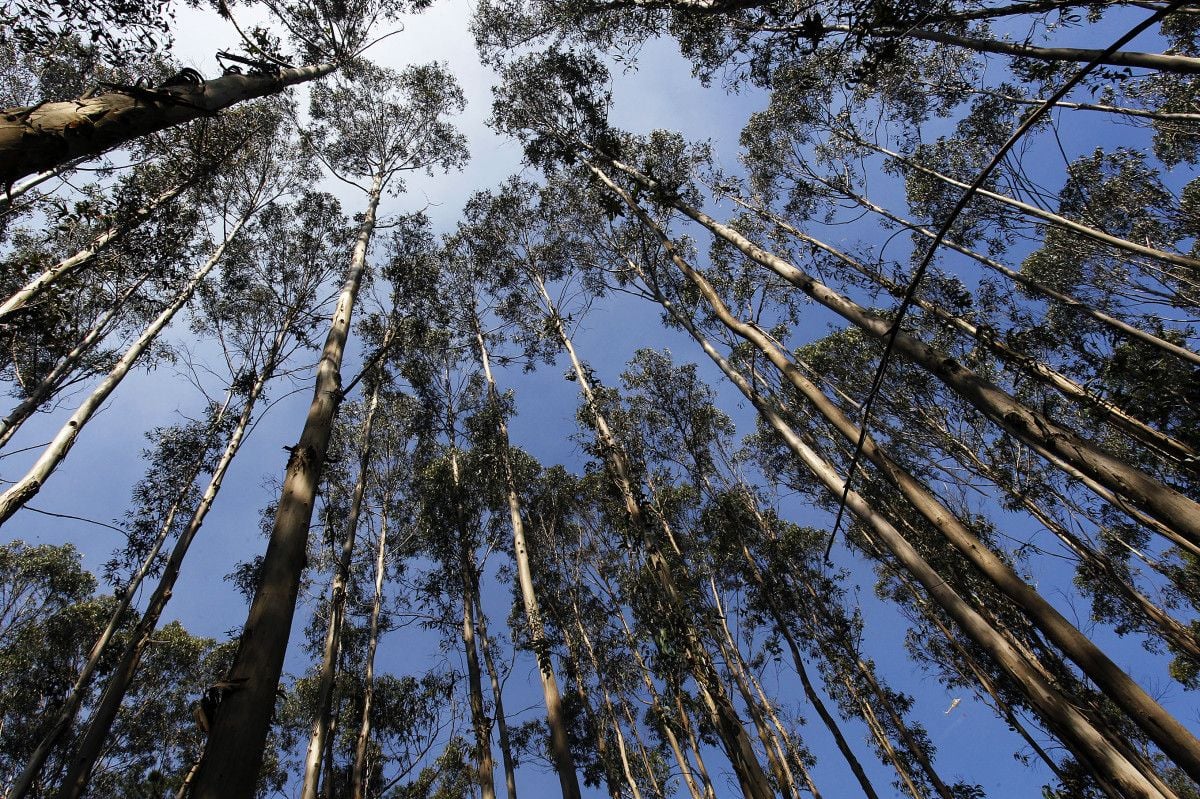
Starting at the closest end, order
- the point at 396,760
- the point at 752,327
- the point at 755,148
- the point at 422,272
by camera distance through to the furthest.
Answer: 1. the point at 752,327
2. the point at 396,760
3. the point at 422,272
4. the point at 755,148

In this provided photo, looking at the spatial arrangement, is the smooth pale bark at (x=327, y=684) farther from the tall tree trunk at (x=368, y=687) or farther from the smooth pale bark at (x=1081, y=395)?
the smooth pale bark at (x=1081, y=395)

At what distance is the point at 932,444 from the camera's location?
41.1 ft

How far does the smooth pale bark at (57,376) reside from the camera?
22.1 ft

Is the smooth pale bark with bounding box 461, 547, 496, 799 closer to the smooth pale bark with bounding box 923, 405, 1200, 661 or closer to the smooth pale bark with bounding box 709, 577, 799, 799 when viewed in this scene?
the smooth pale bark with bounding box 709, 577, 799, 799

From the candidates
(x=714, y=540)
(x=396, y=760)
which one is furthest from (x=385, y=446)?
(x=714, y=540)

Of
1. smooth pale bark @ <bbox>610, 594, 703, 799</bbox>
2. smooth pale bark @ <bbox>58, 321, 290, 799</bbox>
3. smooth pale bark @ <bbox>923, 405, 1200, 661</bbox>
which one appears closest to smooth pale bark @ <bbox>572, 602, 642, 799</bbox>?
smooth pale bark @ <bbox>610, 594, 703, 799</bbox>

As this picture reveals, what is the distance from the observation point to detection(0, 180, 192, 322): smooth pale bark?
641 centimetres

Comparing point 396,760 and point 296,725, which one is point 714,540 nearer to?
point 396,760

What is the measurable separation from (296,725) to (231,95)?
16.5m

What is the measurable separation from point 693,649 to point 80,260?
9734 mm

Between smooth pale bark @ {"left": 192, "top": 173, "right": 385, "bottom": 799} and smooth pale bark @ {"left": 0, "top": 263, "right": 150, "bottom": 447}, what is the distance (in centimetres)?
629

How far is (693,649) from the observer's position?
19.2 ft

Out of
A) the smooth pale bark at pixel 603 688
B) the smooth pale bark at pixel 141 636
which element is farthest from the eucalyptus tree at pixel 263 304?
the smooth pale bark at pixel 603 688

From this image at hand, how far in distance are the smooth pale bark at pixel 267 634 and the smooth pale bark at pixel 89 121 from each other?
1.66m
